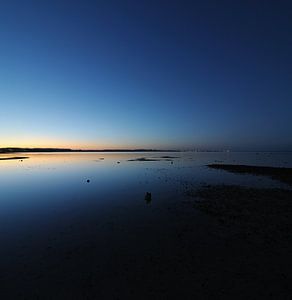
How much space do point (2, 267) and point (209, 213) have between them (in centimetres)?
1421

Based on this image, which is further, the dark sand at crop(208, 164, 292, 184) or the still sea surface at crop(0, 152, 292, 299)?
the dark sand at crop(208, 164, 292, 184)

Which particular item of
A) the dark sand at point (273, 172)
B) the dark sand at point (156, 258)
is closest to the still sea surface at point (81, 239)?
the dark sand at point (156, 258)

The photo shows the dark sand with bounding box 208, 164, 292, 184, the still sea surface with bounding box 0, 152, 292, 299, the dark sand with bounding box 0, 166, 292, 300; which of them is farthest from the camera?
the dark sand with bounding box 208, 164, 292, 184

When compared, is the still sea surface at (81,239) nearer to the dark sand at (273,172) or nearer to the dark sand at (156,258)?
the dark sand at (156,258)

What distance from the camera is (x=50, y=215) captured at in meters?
18.7

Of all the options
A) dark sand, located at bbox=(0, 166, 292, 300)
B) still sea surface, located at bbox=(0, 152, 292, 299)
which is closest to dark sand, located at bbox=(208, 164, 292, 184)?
dark sand, located at bbox=(0, 166, 292, 300)

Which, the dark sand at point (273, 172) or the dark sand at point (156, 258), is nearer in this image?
the dark sand at point (156, 258)

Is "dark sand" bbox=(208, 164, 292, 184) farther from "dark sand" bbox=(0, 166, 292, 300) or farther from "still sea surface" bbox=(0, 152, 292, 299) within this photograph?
"still sea surface" bbox=(0, 152, 292, 299)

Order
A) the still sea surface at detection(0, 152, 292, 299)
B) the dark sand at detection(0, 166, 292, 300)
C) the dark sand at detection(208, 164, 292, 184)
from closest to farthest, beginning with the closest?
the dark sand at detection(0, 166, 292, 300), the still sea surface at detection(0, 152, 292, 299), the dark sand at detection(208, 164, 292, 184)

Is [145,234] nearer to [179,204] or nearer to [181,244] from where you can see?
[181,244]

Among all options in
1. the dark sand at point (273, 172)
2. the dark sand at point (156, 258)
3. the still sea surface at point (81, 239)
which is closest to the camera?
the dark sand at point (156, 258)

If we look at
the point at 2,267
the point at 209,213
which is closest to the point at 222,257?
the point at 209,213

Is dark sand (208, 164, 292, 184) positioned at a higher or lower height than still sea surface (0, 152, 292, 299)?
higher

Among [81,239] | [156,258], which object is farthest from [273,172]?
[81,239]
